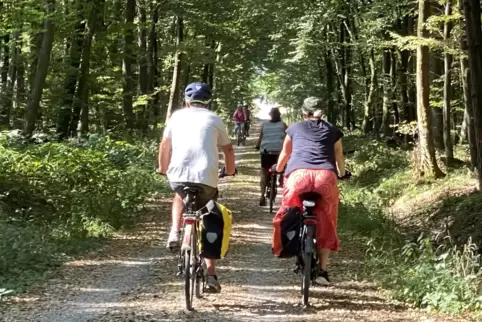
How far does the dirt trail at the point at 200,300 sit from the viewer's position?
6.21 meters

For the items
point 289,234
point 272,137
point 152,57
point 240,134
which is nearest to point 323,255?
point 289,234

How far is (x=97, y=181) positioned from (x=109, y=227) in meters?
3.08

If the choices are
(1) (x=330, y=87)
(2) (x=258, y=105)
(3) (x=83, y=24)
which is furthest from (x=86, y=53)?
(2) (x=258, y=105)

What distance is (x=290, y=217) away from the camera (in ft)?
21.5

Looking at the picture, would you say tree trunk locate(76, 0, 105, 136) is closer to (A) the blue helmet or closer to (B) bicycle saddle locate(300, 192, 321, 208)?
(A) the blue helmet

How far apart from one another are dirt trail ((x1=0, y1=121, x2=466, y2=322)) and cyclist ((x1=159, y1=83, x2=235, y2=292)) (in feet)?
2.80

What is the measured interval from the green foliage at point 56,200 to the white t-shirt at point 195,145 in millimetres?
2664

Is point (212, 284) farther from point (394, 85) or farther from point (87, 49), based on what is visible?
point (394, 85)

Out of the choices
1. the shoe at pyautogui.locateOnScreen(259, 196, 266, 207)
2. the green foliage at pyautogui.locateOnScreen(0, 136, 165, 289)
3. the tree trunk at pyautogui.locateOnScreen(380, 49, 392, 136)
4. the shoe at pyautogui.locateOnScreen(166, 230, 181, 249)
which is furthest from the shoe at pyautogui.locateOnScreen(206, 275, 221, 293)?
the tree trunk at pyautogui.locateOnScreen(380, 49, 392, 136)

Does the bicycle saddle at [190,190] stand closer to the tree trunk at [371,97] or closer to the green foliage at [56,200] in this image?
the green foliage at [56,200]

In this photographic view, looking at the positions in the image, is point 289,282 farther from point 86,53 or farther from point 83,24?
point 83,24

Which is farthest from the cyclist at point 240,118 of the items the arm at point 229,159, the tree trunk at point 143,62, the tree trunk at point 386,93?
the arm at point 229,159

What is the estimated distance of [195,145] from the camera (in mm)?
6129

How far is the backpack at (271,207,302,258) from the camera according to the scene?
21.5 ft
